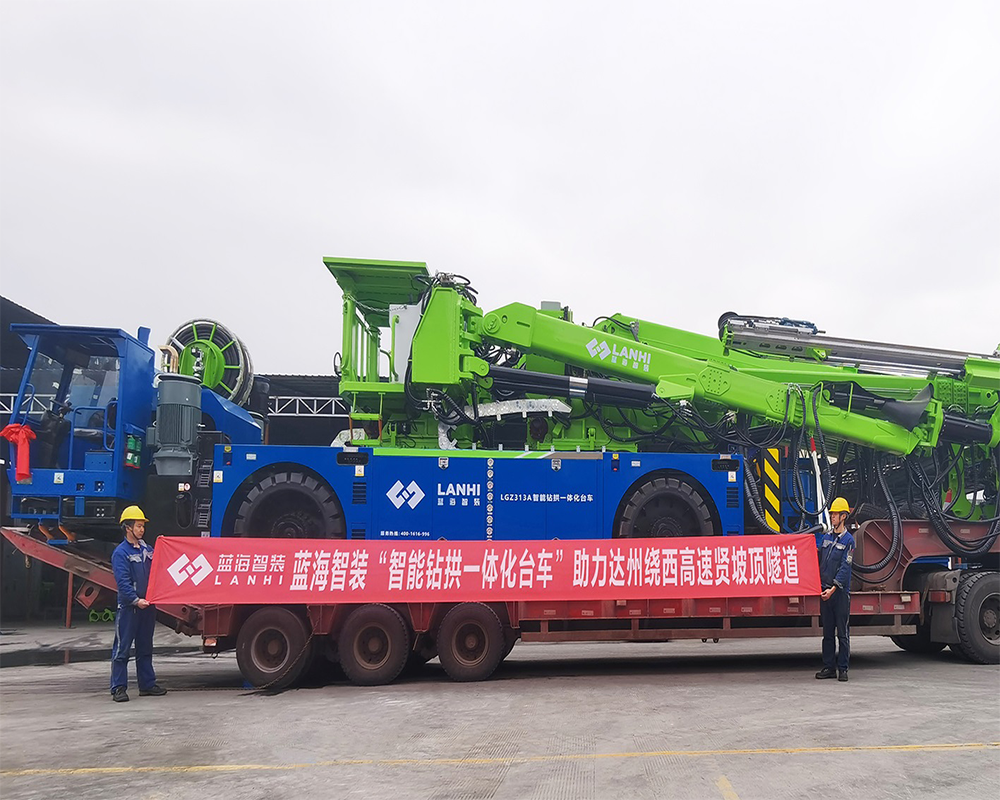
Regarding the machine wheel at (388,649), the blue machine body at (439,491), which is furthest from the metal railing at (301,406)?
the machine wheel at (388,649)

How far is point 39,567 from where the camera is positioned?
20.2 metres

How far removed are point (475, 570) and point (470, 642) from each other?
818 millimetres

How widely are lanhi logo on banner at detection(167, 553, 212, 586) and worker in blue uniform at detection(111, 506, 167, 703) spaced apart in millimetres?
284

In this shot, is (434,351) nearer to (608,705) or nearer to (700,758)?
(608,705)

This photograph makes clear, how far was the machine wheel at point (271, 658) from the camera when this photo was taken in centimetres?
882

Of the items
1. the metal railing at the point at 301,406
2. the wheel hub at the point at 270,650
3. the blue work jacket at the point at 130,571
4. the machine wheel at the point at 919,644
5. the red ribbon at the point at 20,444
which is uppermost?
the metal railing at the point at 301,406

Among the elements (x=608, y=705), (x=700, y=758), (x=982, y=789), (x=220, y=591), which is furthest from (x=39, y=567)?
(x=982, y=789)

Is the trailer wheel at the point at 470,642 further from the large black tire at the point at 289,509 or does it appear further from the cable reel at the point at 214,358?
the cable reel at the point at 214,358

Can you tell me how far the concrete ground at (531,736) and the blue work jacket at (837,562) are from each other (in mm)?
1077

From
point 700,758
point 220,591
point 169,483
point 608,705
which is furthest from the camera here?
point 169,483

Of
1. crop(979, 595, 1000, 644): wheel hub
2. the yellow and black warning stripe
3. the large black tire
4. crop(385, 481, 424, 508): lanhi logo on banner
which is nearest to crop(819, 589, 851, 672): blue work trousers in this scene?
the yellow and black warning stripe

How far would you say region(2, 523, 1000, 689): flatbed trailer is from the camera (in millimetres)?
8891

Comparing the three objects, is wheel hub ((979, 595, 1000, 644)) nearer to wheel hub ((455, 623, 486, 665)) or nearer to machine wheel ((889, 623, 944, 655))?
machine wheel ((889, 623, 944, 655))

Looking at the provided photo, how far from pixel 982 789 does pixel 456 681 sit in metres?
5.28
